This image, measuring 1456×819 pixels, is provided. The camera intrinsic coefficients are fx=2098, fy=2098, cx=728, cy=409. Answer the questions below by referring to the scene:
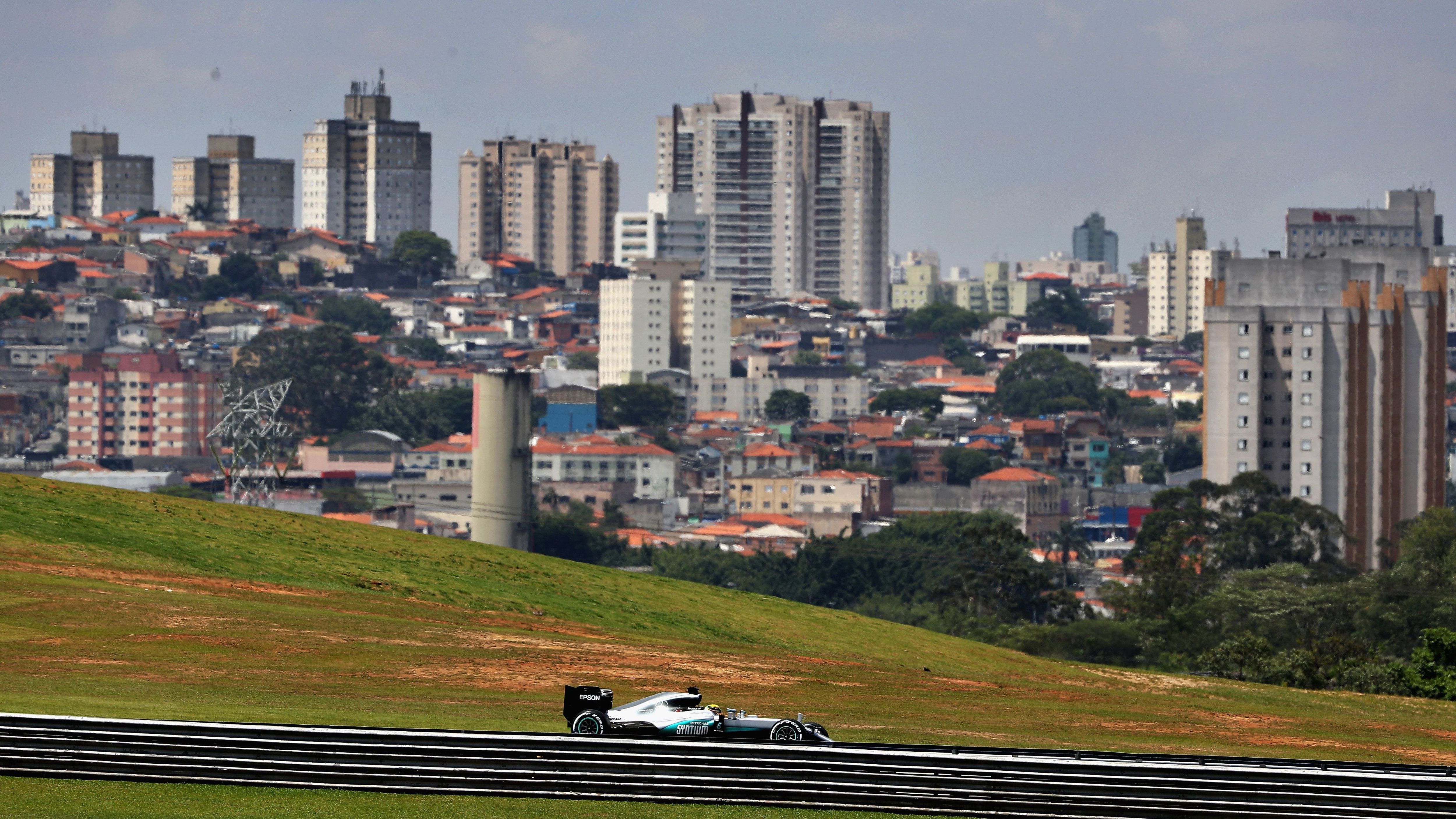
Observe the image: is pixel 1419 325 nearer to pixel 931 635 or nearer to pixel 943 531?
Result: pixel 943 531

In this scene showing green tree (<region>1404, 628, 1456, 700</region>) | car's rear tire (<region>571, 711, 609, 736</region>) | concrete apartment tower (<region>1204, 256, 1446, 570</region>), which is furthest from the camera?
concrete apartment tower (<region>1204, 256, 1446, 570</region>)

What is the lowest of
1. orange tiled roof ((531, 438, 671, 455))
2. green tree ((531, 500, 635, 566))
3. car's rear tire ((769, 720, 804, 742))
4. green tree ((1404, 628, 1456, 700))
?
green tree ((531, 500, 635, 566))

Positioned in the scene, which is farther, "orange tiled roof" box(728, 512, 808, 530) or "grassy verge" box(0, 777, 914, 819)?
"orange tiled roof" box(728, 512, 808, 530)

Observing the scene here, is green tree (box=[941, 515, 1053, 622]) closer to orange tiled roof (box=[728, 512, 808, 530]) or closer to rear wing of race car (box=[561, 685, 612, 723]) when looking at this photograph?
orange tiled roof (box=[728, 512, 808, 530])

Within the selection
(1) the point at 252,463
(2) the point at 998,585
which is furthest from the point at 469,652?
(1) the point at 252,463

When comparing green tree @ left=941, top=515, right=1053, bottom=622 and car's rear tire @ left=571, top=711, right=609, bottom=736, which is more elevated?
car's rear tire @ left=571, top=711, right=609, bottom=736

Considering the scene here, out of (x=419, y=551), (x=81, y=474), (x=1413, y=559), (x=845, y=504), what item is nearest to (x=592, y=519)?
(x=845, y=504)

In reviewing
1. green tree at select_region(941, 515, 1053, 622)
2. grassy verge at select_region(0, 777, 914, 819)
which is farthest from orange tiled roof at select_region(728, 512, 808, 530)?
grassy verge at select_region(0, 777, 914, 819)

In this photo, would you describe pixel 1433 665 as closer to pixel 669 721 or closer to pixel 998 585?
pixel 669 721

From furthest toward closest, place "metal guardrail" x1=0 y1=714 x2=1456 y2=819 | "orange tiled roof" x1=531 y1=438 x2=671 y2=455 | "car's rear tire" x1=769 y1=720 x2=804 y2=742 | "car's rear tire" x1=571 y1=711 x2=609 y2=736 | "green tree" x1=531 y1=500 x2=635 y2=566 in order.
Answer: "orange tiled roof" x1=531 y1=438 x2=671 y2=455 → "green tree" x1=531 y1=500 x2=635 y2=566 → "car's rear tire" x1=769 y1=720 x2=804 y2=742 → "car's rear tire" x1=571 y1=711 x2=609 y2=736 → "metal guardrail" x1=0 y1=714 x2=1456 y2=819
